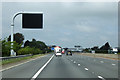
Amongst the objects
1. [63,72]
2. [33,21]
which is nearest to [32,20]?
[33,21]

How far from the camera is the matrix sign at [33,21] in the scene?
95.9ft

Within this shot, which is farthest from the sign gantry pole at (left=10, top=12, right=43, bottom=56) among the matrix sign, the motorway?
the motorway

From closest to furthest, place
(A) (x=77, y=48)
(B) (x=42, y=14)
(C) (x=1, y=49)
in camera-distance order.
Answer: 1. (B) (x=42, y=14)
2. (C) (x=1, y=49)
3. (A) (x=77, y=48)

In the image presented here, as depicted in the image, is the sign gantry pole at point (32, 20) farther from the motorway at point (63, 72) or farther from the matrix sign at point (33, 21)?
the motorway at point (63, 72)

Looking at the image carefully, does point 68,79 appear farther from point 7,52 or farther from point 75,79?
point 7,52

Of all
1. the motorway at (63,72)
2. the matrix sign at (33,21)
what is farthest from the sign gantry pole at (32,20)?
the motorway at (63,72)

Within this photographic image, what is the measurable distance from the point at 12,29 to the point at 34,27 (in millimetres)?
3640

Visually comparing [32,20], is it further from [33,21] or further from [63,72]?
[63,72]

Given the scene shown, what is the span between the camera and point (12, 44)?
107 feet

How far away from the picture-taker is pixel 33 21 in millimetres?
29438

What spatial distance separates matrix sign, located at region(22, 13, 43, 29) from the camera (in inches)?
1151

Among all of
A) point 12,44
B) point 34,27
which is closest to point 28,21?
point 34,27

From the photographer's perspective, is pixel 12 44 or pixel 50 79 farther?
pixel 12 44

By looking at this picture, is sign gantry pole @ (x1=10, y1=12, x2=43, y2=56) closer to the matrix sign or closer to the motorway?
the matrix sign
